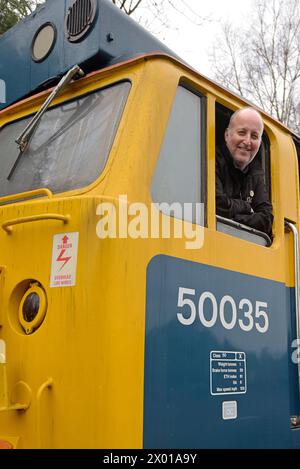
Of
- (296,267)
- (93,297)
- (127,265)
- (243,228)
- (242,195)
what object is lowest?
(93,297)

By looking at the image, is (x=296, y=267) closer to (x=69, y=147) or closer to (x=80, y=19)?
(x=69, y=147)

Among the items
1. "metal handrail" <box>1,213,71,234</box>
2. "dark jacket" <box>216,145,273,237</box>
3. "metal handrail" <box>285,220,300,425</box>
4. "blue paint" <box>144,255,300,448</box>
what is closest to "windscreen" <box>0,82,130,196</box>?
"metal handrail" <box>1,213,71,234</box>

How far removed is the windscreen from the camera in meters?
2.60

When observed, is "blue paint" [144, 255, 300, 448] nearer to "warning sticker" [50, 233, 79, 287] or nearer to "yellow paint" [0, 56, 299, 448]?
"yellow paint" [0, 56, 299, 448]

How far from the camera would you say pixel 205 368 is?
2.51 meters

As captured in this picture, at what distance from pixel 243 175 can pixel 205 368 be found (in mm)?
1246

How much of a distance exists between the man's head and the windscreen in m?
0.75

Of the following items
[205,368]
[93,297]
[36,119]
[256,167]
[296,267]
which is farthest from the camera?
[256,167]

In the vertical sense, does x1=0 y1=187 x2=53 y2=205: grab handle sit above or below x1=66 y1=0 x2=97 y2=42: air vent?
below

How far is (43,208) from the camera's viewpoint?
7.92 feet

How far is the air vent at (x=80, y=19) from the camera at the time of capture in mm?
2816

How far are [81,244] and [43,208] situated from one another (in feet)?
0.92

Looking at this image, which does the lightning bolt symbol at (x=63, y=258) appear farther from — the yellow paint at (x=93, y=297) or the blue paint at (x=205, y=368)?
the blue paint at (x=205, y=368)

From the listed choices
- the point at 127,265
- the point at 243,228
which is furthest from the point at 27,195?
the point at 243,228
